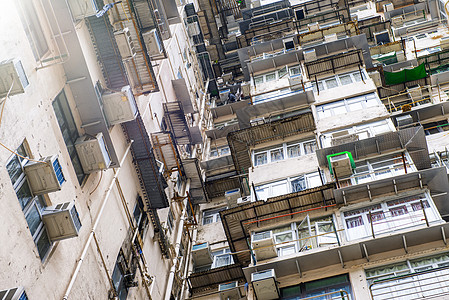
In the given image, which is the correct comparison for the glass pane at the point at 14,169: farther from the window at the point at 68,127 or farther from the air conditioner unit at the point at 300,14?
the air conditioner unit at the point at 300,14

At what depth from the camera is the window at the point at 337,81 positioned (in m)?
33.2

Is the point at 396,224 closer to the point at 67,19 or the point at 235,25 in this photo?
the point at 67,19

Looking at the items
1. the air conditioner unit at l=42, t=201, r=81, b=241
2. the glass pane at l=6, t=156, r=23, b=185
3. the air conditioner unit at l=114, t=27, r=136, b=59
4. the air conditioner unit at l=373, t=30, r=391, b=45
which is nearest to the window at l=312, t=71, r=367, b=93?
the air conditioner unit at l=373, t=30, r=391, b=45

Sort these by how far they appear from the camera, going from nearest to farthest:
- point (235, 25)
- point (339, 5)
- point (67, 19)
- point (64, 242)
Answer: point (64, 242)
point (67, 19)
point (339, 5)
point (235, 25)

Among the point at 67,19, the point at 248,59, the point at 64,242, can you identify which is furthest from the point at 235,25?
the point at 64,242

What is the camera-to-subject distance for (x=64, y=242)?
17.8 meters

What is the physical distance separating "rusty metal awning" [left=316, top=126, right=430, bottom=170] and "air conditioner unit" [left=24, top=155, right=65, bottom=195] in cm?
1176

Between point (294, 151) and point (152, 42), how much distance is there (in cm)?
853

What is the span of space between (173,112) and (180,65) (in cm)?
945

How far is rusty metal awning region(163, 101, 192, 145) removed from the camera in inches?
1337

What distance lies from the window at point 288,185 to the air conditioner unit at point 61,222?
397 inches

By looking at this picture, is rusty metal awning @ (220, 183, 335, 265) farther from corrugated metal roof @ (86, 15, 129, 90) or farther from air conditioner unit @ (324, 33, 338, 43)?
air conditioner unit @ (324, 33, 338, 43)

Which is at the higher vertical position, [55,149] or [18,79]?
[18,79]

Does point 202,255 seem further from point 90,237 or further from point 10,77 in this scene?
point 10,77
